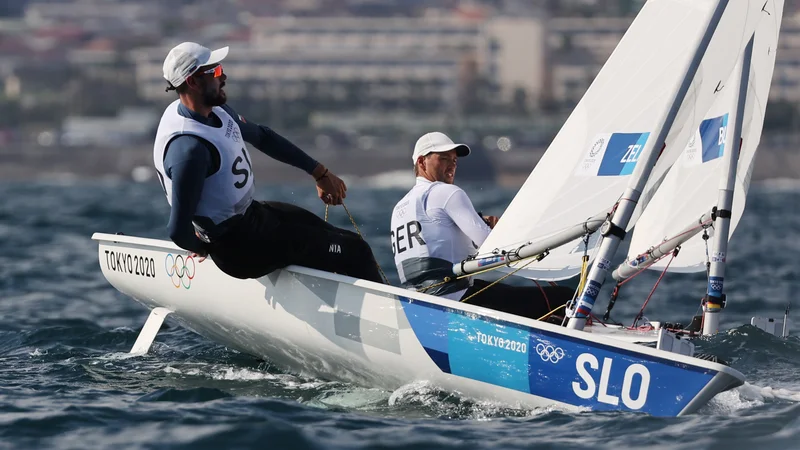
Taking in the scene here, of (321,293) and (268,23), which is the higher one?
(268,23)

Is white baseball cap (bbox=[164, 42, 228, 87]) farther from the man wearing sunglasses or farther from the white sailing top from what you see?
the white sailing top

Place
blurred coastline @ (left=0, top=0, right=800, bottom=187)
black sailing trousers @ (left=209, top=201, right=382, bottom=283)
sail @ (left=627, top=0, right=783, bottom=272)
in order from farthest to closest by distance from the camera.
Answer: blurred coastline @ (left=0, top=0, right=800, bottom=187)
sail @ (left=627, top=0, right=783, bottom=272)
black sailing trousers @ (left=209, top=201, right=382, bottom=283)

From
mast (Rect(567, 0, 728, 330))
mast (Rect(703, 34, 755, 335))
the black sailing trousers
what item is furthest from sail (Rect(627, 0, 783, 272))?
the black sailing trousers

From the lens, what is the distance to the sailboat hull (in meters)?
3.78

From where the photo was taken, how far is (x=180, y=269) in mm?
4957

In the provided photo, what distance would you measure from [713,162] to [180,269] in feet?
6.98

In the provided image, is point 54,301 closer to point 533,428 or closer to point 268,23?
point 533,428

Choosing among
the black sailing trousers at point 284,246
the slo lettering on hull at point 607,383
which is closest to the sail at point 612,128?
the black sailing trousers at point 284,246

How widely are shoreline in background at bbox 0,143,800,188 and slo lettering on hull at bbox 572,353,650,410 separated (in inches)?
1639

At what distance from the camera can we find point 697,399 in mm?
3688

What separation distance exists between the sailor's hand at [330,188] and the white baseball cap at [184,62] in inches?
23.7

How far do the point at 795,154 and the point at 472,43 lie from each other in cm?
2615

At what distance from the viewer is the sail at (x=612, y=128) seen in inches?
180

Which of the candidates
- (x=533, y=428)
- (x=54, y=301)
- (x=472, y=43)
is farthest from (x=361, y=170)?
(x=533, y=428)
